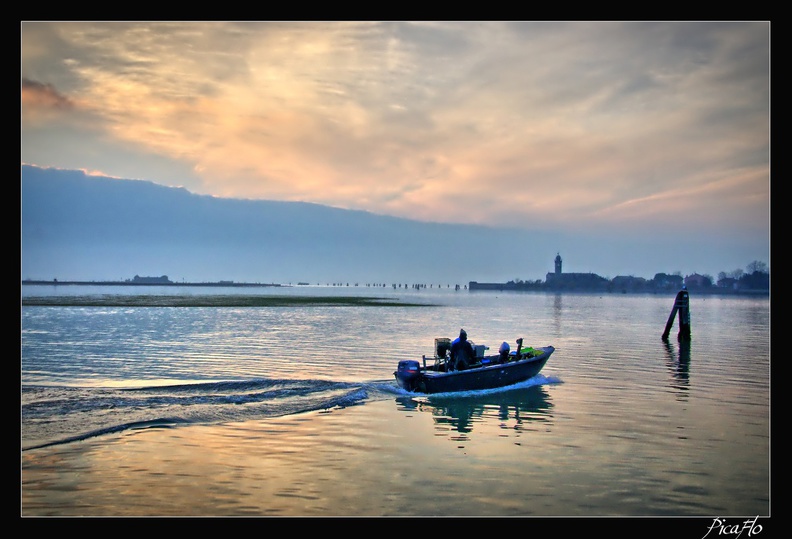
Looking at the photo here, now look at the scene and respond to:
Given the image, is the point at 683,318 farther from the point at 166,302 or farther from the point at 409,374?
the point at 166,302

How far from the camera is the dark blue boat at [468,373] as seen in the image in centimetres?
2245

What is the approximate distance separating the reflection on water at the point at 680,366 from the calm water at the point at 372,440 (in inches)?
12.3

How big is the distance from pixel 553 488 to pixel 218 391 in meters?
13.3

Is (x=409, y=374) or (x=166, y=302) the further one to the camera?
(x=166, y=302)

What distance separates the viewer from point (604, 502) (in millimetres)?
11516

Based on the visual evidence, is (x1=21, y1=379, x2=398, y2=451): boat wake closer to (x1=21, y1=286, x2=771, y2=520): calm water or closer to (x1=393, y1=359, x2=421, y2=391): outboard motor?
(x1=21, y1=286, x2=771, y2=520): calm water

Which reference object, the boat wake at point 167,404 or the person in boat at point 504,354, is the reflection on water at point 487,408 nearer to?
the person in boat at point 504,354

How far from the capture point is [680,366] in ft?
104

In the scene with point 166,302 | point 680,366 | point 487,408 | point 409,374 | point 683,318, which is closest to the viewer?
point 487,408
